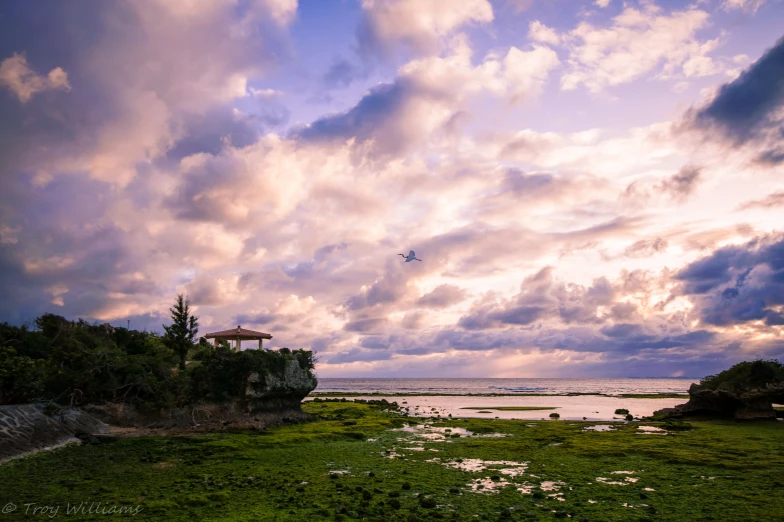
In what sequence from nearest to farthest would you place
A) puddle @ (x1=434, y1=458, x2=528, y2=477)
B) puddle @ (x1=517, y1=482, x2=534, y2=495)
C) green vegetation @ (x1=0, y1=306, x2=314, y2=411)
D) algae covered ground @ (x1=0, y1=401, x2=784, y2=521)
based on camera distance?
algae covered ground @ (x1=0, y1=401, x2=784, y2=521) → puddle @ (x1=517, y1=482, x2=534, y2=495) → puddle @ (x1=434, y1=458, x2=528, y2=477) → green vegetation @ (x1=0, y1=306, x2=314, y2=411)

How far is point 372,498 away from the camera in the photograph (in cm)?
1598

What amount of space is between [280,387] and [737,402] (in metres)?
43.9

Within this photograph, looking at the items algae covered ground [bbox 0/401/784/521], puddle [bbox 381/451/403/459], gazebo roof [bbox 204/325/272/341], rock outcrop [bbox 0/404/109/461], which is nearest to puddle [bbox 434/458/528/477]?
algae covered ground [bbox 0/401/784/521]

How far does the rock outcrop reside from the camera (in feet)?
73.1

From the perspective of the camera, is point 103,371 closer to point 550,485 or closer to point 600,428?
point 550,485

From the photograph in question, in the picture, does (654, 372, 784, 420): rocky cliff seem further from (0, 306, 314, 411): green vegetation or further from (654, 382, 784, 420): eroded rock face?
(0, 306, 314, 411): green vegetation

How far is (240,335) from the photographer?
48969mm

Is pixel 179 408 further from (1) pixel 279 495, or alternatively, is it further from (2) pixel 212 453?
(1) pixel 279 495

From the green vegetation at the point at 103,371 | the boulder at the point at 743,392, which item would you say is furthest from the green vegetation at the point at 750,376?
the green vegetation at the point at 103,371

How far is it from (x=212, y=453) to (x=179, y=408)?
42.8 ft

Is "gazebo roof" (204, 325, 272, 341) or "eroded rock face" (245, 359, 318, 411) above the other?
"gazebo roof" (204, 325, 272, 341)

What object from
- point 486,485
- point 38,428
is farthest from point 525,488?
point 38,428

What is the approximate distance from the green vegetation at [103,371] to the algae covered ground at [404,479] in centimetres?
635

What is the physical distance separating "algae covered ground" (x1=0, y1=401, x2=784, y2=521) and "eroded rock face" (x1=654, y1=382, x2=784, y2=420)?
35.7 ft
